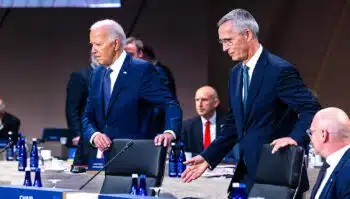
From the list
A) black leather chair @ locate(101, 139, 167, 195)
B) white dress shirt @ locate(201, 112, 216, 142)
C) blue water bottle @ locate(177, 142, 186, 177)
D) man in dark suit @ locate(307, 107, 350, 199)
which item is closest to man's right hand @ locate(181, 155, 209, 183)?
black leather chair @ locate(101, 139, 167, 195)

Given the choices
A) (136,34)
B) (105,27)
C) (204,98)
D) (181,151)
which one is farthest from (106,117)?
(136,34)

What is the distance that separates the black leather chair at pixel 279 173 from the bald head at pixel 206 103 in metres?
3.14

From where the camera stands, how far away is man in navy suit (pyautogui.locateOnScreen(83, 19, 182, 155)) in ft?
15.1

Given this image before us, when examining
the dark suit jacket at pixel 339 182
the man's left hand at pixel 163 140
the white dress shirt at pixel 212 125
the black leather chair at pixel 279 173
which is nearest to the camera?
the dark suit jacket at pixel 339 182

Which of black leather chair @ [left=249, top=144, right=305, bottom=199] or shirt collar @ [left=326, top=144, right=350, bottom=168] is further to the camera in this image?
black leather chair @ [left=249, top=144, right=305, bottom=199]

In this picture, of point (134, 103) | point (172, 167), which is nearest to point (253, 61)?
point (134, 103)

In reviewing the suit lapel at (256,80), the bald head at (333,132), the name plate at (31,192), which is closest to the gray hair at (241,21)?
the suit lapel at (256,80)

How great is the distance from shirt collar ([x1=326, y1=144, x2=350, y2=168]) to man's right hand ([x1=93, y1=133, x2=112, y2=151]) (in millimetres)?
1397

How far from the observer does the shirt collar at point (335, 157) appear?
314 centimetres

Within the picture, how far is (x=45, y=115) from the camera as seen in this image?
1096 cm

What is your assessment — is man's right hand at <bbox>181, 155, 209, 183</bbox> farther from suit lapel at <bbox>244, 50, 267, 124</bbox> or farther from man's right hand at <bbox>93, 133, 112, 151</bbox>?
man's right hand at <bbox>93, 133, 112, 151</bbox>

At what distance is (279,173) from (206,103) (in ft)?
10.9

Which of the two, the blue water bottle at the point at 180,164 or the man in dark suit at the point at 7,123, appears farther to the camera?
the man in dark suit at the point at 7,123

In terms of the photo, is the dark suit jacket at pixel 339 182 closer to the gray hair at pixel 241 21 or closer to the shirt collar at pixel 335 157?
the shirt collar at pixel 335 157
